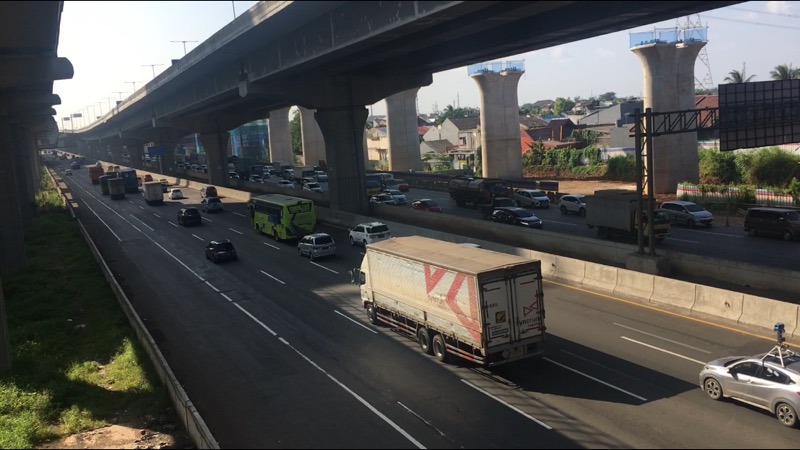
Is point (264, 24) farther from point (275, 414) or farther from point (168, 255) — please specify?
point (275, 414)

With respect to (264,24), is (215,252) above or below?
below

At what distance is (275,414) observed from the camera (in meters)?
17.4

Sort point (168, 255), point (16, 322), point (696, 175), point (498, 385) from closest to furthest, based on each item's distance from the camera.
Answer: point (498, 385)
point (16, 322)
point (168, 255)
point (696, 175)

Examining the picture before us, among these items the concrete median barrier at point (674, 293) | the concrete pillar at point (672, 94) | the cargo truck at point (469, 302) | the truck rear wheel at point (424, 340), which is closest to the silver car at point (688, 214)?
the concrete pillar at point (672, 94)

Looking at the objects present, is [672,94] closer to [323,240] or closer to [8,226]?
[323,240]

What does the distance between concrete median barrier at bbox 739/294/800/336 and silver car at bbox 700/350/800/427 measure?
6.24 m

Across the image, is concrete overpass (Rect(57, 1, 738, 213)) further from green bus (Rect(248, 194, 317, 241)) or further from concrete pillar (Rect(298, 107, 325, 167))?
concrete pillar (Rect(298, 107, 325, 167))

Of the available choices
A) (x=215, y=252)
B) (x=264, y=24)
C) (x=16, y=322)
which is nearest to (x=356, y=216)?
(x=215, y=252)

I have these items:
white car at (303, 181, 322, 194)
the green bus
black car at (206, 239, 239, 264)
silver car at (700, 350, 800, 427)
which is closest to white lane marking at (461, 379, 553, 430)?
silver car at (700, 350, 800, 427)

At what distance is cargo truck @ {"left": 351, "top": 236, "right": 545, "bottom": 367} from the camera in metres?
18.7

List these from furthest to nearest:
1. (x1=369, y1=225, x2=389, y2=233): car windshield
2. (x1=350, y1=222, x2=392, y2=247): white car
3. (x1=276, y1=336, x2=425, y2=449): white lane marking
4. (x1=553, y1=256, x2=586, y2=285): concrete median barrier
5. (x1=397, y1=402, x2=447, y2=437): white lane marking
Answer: (x1=369, y1=225, x2=389, y2=233): car windshield
(x1=350, y1=222, x2=392, y2=247): white car
(x1=553, y1=256, x2=586, y2=285): concrete median barrier
(x1=397, y1=402, x2=447, y2=437): white lane marking
(x1=276, y1=336, x2=425, y2=449): white lane marking

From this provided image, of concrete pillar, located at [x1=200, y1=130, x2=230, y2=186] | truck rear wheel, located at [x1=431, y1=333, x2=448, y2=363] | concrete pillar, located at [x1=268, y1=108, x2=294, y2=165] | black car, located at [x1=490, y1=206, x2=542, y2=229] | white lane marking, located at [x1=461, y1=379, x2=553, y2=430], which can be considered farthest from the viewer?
concrete pillar, located at [x1=268, y1=108, x2=294, y2=165]

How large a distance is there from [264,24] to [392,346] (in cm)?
1987

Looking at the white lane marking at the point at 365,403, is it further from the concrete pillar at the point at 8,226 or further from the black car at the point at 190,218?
the black car at the point at 190,218
